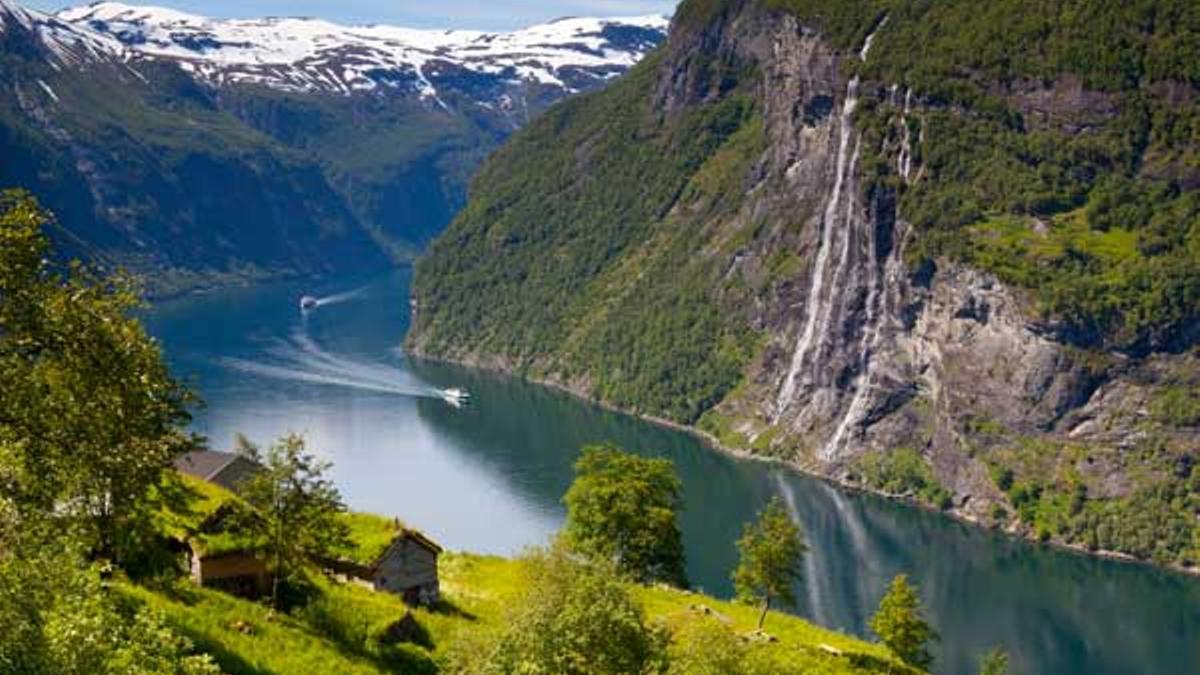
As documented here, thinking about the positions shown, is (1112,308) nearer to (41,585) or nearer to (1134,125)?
(1134,125)

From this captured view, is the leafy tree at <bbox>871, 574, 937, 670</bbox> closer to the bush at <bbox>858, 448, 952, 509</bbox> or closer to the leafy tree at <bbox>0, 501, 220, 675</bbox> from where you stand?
the leafy tree at <bbox>0, 501, 220, 675</bbox>

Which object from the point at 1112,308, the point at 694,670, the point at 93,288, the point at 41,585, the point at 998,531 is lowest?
the point at 998,531

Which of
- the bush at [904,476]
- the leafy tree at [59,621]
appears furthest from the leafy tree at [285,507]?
the bush at [904,476]

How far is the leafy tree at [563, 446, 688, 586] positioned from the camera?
78.0 m

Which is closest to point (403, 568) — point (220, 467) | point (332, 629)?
point (332, 629)

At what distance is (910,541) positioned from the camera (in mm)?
160500

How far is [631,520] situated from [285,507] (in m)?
38.0

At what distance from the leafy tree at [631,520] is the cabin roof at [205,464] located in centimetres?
2335

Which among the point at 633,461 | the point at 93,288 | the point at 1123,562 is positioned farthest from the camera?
the point at 1123,562

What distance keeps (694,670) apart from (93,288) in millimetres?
17934

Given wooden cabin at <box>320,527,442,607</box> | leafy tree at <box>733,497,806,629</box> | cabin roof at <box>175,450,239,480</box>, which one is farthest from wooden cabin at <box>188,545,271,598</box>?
leafy tree at <box>733,497,806,629</box>

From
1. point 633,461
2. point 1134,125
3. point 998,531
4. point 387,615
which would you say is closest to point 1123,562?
point 998,531

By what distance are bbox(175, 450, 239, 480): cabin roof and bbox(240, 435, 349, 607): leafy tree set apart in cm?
1484

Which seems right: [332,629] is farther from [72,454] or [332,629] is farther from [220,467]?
[220,467]
